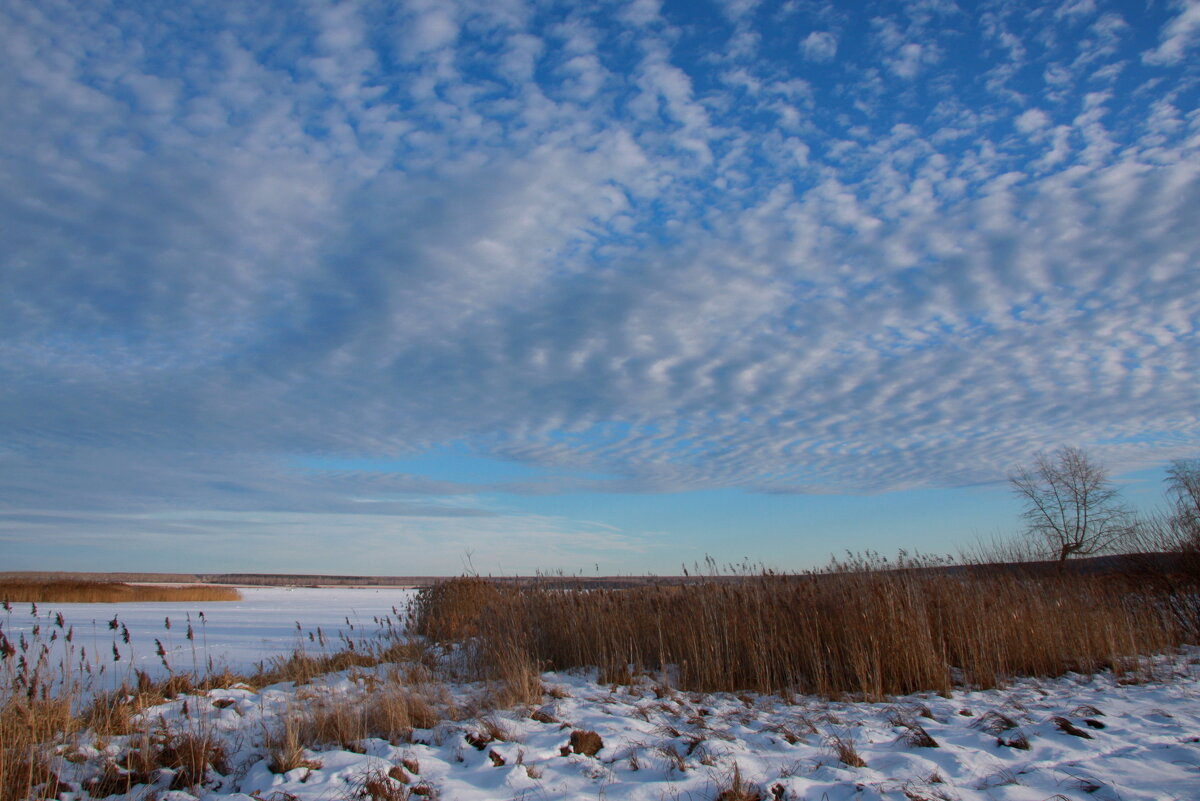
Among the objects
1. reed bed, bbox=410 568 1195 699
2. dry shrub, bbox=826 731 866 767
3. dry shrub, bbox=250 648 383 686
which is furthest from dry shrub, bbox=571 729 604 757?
dry shrub, bbox=250 648 383 686

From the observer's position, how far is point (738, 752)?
5785 mm

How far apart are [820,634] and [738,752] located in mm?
4853

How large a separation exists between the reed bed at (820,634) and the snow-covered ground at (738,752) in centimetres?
125

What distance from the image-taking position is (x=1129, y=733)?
6.33 metres

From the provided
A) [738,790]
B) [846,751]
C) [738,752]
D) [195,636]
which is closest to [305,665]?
[738,752]

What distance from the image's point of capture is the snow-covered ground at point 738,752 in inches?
192

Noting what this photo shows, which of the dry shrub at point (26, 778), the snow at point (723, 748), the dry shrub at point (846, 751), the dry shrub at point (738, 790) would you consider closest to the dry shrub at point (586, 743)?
the snow at point (723, 748)

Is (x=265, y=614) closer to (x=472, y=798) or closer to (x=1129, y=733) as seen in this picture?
(x=472, y=798)

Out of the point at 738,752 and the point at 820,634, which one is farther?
the point at 820,634

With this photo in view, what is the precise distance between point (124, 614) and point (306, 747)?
1781 centimetres

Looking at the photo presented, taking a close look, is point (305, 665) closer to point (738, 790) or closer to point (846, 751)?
point (738, 790)

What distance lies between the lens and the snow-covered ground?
4.88 meters

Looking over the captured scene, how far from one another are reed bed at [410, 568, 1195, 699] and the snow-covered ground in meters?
1.25

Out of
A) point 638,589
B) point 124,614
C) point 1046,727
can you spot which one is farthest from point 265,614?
point 1046,727
